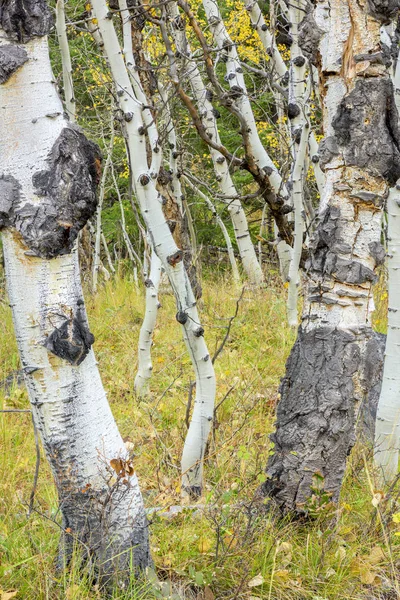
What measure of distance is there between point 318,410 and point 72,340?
1.09 metres

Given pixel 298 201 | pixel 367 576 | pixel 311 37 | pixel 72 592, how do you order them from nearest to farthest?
pixel 72 592
pixel 367 576
pixel 311 37
pixel 298 201

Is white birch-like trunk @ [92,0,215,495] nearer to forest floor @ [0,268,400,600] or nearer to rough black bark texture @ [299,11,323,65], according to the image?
forest floor @ [0,268,400,600]

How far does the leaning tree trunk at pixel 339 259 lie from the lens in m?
2.21

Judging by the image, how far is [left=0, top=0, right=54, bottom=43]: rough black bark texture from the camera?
164 cm

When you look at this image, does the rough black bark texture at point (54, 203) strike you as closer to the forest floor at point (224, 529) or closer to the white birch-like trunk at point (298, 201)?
the forest floor at point (224, 529)

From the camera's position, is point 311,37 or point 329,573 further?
point 311,37

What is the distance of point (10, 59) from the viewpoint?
1.64 metres

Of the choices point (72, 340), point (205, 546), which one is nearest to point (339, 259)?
point (72, 340)

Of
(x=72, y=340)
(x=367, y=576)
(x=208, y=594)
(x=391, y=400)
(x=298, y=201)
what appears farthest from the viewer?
(x=298, y=201)

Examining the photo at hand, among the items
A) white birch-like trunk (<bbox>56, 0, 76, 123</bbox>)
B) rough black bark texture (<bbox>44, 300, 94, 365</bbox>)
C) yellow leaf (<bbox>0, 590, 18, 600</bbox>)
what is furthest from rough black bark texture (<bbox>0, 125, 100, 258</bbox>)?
white birch-like trunk (<bbox>56, 0, 76, 123</bbox>)

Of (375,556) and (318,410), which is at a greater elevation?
(318,410)

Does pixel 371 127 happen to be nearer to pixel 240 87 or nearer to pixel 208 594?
pixel 208 594

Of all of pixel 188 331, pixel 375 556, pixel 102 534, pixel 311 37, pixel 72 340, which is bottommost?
pixel 375 556

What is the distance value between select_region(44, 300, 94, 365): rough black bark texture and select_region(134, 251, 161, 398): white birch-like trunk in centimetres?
254
